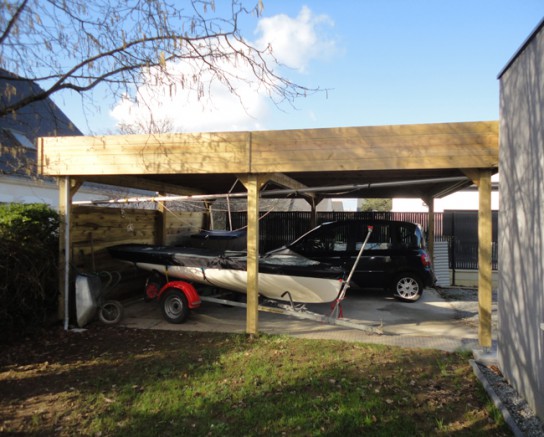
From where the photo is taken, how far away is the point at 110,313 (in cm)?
682

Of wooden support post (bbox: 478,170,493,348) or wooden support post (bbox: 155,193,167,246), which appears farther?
wooden support post (bbox: 155,193,167,246)

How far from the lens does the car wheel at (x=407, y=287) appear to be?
8.59m

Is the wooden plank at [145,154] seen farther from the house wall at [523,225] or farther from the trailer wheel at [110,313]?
the house wall at [523,225]

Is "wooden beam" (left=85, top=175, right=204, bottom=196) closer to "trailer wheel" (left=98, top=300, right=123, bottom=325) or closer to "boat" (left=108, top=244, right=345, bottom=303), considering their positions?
"boat" (left=108, top=244, right=345, bottom=303)

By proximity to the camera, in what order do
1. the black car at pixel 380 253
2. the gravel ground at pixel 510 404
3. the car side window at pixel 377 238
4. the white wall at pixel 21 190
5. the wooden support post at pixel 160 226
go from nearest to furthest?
1. the gravel ground at pixel 510 404
2. the black car at pixel 380 253
3. the car side window at pixel 377 238
4. the wooden support post at pixel 160 226
5. the white wall at pixel 21 190

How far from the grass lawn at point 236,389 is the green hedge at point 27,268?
412 mm

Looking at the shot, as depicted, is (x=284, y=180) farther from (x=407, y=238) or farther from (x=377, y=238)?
(x=407, y=238)

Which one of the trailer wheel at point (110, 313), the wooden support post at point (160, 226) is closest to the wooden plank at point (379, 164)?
the trailer wheel at point (110, 313)

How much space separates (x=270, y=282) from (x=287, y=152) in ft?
7.63

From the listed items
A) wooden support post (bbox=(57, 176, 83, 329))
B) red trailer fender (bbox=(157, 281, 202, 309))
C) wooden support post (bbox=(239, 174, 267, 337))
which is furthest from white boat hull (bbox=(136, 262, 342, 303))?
wooden support post (bbox=(57, 176, 83, 329))

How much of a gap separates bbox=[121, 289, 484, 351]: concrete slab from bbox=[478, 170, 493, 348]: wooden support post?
38 centimetres

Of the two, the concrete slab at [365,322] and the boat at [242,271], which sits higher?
the boat at [242,271]

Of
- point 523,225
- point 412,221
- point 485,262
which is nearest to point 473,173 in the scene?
point 485,262

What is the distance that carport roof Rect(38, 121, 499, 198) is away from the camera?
5.29 metres
